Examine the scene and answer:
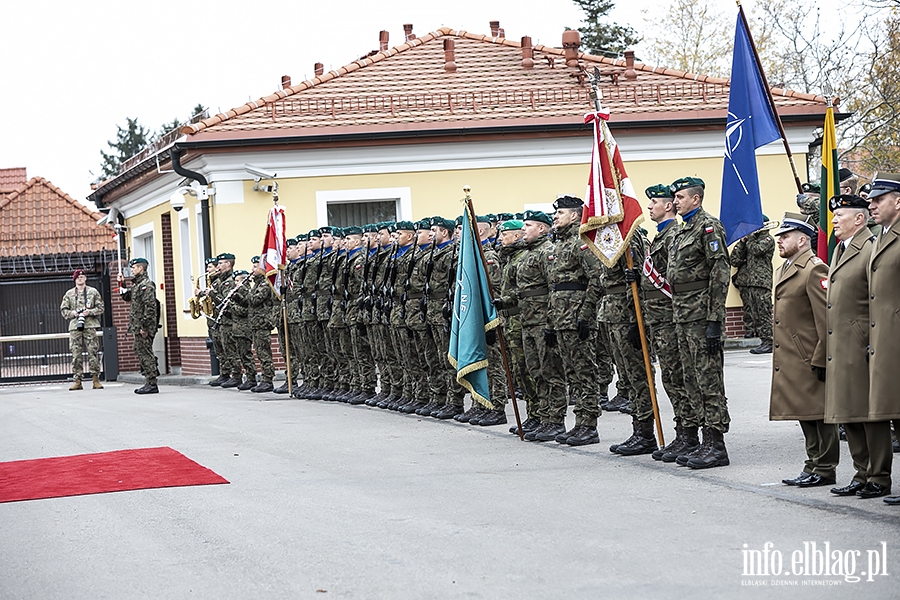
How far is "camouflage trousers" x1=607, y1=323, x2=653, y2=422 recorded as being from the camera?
10211mm

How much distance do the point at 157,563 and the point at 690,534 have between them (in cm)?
301

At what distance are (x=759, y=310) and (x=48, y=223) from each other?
1984 centimetres

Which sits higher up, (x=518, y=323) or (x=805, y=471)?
(x=518, y=323)

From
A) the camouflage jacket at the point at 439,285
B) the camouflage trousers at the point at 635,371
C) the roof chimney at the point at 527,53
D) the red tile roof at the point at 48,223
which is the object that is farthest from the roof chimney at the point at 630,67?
the camouflage trousers at the point at 635,371

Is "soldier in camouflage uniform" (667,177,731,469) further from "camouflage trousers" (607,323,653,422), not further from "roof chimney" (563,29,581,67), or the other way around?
"roof chimney" (563,29,581,67)

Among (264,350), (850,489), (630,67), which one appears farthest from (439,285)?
(630,67)

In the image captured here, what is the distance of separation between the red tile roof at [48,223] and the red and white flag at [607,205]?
22.1 metres

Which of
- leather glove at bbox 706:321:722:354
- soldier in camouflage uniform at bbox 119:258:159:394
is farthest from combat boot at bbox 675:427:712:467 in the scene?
soldier in camouflage uniform at bbox 119:258:159:394

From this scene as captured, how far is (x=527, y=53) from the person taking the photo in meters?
24.8

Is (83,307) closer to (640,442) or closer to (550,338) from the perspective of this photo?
(550,338)

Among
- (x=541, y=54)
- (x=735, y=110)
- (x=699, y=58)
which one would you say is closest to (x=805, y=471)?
(x=735, y=110)

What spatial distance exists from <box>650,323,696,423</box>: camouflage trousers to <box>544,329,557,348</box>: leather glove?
173 centimetres

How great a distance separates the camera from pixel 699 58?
46.8 m

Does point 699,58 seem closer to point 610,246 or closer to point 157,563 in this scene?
point 610,246
